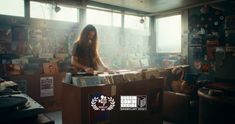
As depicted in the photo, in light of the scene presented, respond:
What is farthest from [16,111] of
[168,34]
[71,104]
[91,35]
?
[168,34]

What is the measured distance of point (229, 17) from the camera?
4.67 m

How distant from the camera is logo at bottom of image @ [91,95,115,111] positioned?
2.20 metres

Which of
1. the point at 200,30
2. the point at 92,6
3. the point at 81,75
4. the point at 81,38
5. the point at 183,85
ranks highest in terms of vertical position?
the point at 92,6

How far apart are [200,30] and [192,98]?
8.41 ft

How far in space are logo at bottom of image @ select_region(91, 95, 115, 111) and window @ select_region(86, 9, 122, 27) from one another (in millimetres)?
3181

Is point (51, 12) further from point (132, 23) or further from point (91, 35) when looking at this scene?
point (132, 23)

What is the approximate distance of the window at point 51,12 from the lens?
14.0ft

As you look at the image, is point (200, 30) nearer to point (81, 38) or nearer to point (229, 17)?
point (229, 17)

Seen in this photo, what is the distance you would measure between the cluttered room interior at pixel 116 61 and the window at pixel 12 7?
2 cm

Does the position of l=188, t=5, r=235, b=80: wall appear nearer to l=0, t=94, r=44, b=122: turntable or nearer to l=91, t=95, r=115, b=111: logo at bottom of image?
l=91, t=95, r=115, b=111: logo at bottom of image

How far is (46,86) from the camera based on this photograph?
426cm

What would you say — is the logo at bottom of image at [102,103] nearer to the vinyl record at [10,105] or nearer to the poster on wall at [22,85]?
the vinyl record at [10,105]

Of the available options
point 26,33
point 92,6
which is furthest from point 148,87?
point 92,6

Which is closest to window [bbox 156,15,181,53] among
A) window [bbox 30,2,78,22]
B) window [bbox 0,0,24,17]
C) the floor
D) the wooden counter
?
window [bbox 30,2,78,22]
